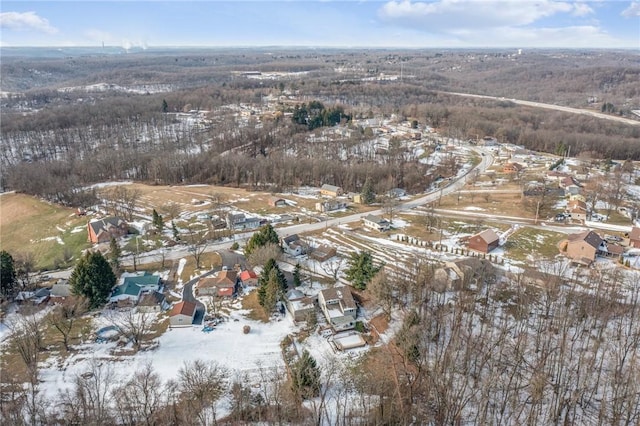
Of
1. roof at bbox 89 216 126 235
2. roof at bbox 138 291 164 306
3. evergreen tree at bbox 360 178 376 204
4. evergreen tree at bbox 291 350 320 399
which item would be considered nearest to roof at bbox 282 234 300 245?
roof at bbox 138 291 164 306

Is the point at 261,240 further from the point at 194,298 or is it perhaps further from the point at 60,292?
the point at 60,292

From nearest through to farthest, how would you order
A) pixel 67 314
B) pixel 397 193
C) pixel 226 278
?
pixel 67 314
pixel 226 278
pixel 397 193

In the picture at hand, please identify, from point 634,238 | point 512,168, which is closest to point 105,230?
point 634,238

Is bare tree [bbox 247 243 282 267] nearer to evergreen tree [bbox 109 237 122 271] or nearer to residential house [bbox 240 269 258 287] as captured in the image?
residential house [bbox 240 269 258 287]

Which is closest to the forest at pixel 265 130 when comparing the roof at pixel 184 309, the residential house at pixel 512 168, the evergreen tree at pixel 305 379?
the residential house at pixel 512 168

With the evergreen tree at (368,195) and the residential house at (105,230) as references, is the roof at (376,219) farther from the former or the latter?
the residential house at (105,230)

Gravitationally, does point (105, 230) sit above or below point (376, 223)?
below
